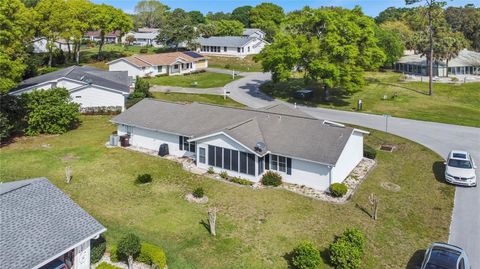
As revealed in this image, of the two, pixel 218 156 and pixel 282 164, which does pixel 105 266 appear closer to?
pixel 218 156

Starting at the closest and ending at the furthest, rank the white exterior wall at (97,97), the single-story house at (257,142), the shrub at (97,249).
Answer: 1. the shrub at (97,249)
2. the single-story house at (257,142)
3. the white exterior wall at (97,97)

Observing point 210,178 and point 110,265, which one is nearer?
point 110,265

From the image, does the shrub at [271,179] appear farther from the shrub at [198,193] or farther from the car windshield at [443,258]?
the car windshield at [443,258]

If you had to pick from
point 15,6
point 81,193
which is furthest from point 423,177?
point 15,6

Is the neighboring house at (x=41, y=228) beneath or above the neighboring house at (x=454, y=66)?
beneath

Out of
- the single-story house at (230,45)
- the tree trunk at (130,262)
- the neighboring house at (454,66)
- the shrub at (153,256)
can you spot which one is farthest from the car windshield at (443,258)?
the single-story house at (230,45)

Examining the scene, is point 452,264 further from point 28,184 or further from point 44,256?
point 28,184
